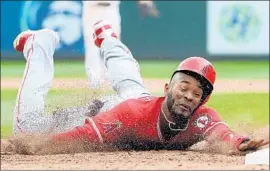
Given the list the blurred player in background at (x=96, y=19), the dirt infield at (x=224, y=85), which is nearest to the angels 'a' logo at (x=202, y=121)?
the blurred player in background at (x=96, y=19)

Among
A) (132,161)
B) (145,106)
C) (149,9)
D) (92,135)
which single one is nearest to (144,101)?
(145,106)

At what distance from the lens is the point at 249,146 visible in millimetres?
5102

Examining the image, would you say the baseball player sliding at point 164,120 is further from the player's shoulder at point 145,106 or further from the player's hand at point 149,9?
the player's hand at point 149,9

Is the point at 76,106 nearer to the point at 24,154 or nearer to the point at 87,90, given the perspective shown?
the point at 87,90

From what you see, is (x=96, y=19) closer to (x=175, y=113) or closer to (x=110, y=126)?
(x=110, y=126)

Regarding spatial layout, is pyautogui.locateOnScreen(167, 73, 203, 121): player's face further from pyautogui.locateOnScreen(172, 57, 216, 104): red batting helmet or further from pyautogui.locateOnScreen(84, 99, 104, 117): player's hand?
pyautogui.locateOnScreen(84, 99, 104, 117): player's hand

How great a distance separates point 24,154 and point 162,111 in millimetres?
947

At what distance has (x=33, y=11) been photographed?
14.8m

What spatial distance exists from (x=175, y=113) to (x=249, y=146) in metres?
0.48

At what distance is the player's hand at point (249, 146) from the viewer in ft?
16.5

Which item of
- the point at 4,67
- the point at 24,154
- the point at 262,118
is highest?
the point at 24,154

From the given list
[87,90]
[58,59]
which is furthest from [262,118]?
[58,59]

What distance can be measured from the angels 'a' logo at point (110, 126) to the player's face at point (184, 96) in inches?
13.9

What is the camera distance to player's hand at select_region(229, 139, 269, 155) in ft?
16.5
